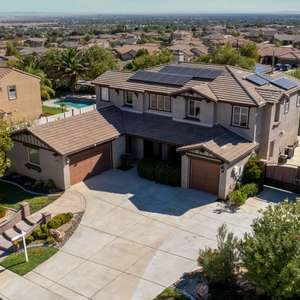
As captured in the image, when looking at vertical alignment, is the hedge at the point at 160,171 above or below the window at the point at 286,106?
below

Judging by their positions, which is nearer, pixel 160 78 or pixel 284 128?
pixel 284 128

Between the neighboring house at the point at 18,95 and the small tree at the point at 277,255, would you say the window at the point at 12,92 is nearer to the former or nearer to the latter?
the neighboring house at the point at 18,95

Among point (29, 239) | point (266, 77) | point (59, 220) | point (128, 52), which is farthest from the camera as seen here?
point (128, 52)

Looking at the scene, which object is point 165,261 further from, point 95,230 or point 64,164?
point 64,164

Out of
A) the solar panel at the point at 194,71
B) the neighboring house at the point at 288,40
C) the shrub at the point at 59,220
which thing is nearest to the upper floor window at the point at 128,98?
the solar panel at the point at 194,71

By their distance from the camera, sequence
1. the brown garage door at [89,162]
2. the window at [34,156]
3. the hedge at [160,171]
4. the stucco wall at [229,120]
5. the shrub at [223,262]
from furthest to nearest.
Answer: the window at [34,156], the brown garage door at [89,162], the hedge at [160,171], the stucco wall at [229,120], the shrub at [223,262]

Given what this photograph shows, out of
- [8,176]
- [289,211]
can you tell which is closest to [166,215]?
[289,211]

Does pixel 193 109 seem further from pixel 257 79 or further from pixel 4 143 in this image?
pixel 4 143

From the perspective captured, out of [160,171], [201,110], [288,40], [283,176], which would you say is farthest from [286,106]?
[288,40]
